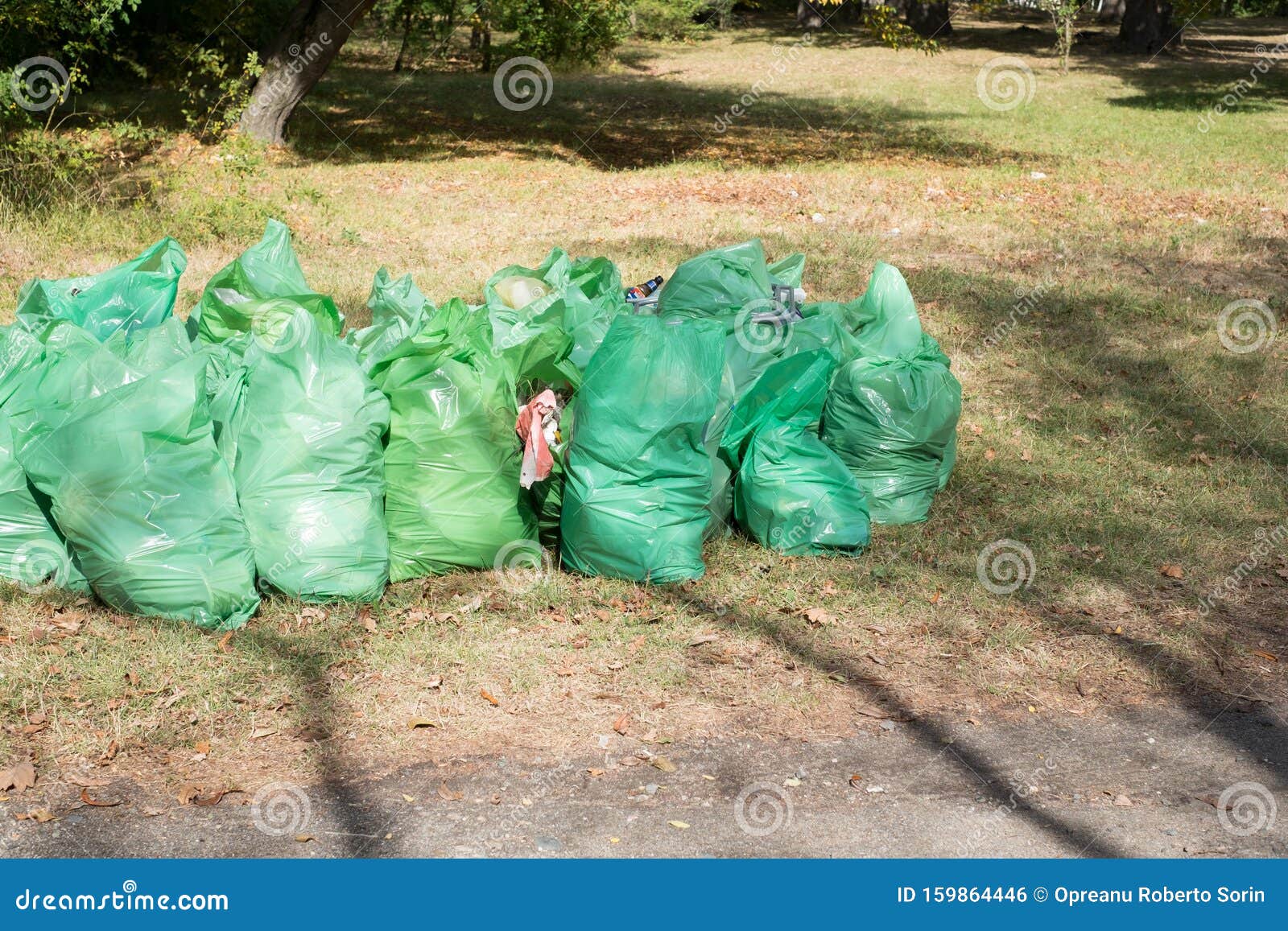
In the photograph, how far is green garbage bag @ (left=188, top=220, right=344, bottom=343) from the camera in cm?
470

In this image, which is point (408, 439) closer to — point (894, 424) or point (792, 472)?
point (792, 472)

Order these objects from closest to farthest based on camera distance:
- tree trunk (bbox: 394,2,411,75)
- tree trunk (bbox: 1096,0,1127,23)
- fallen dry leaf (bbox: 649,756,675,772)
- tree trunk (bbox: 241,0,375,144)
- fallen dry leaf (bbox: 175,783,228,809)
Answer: fallen dry leaf (bbox: 175,783,228,809) < fallen dry leaf (bbox: 649,756,675,772) < tree trunk (bbox: 241,0,375,144) < tree trunk (bbox: 394,2,411,75) < tree trunk (bbox: 1096,0,1127,23)

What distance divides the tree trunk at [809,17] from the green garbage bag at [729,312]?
25618 mm

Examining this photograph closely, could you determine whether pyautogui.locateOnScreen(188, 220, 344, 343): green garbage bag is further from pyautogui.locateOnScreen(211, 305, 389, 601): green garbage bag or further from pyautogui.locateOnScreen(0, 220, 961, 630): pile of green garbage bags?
pyautogui.locateOnScreen(211, 305, 389, 601): green garbage bag

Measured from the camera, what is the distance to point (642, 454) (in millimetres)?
4012

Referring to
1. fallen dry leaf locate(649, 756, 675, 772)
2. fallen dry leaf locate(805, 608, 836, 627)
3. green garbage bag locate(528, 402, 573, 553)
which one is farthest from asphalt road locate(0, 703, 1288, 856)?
green garbage bag locate(528, 402, 573, 553)

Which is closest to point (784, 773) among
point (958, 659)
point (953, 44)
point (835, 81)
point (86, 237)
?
point (958, 659)

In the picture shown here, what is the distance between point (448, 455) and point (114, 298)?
166cm

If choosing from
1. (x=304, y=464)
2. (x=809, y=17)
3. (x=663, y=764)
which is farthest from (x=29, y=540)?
(x=809, y=17)

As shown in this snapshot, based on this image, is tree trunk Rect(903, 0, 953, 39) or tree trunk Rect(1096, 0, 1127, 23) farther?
tree trunk Rect(1096, 0, 1127, 23)

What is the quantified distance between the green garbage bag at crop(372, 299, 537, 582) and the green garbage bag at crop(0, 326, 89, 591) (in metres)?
1.07

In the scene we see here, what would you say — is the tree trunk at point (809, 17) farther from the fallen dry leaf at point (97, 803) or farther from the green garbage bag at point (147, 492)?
the fallen dry leaf at point (97, 803)

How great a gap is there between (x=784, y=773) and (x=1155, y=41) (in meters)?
26.6

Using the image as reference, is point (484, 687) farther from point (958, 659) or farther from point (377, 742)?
point (958, 659)
